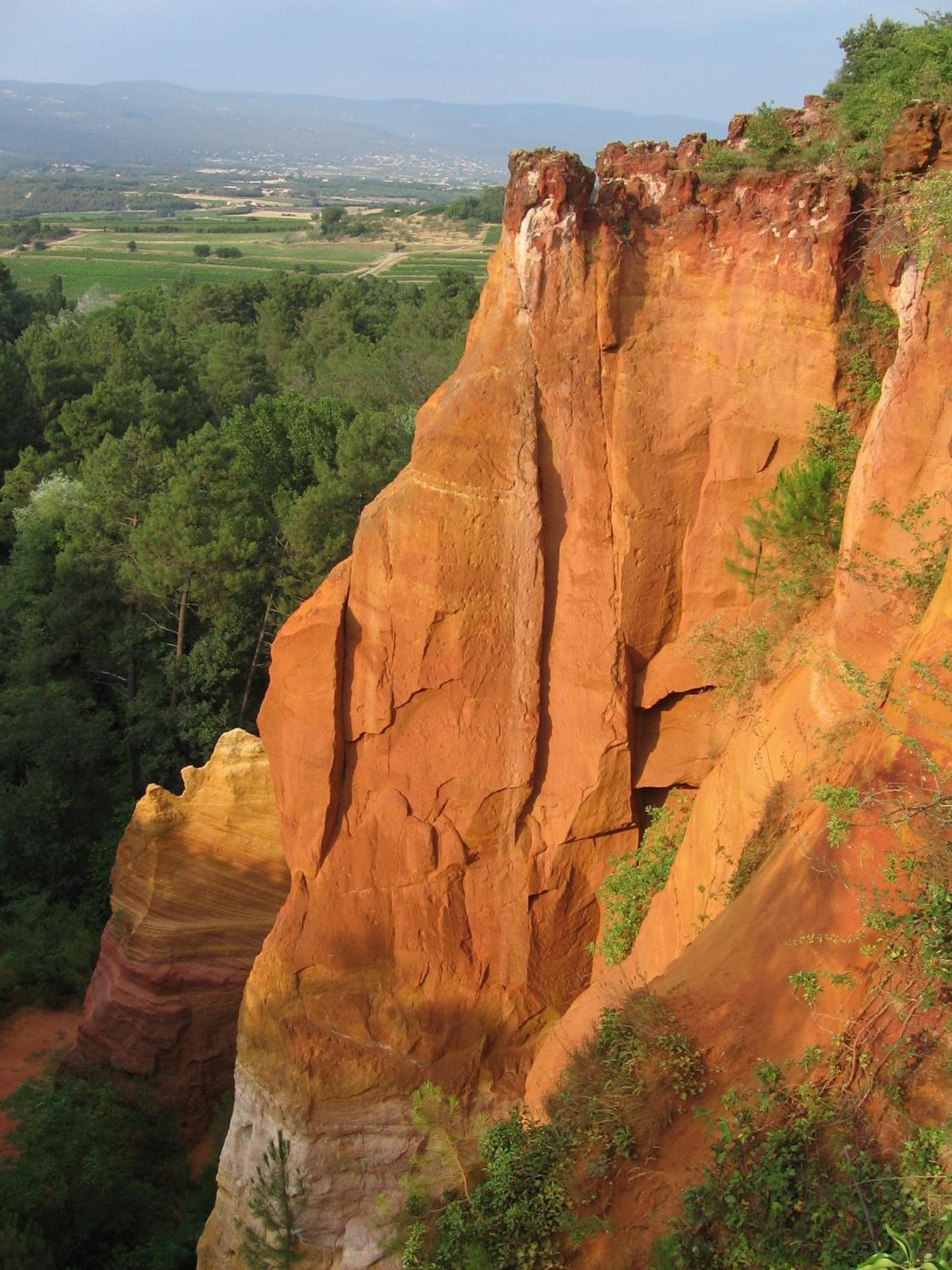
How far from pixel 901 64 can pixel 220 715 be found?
694 inches

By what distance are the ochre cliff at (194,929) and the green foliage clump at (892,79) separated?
10535 mm

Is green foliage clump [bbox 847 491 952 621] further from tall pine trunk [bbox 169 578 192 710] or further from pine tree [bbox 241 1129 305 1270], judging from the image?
tall pine trunk [bbox 169 578 192 710]

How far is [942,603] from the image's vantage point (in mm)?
7613

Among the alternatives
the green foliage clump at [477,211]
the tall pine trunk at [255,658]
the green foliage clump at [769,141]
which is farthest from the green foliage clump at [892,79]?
the green foliage clump at [477,211]

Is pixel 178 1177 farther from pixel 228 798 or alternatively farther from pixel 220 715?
pixel 220 715

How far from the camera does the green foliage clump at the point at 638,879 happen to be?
33.8 feet

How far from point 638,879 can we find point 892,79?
7850 mm

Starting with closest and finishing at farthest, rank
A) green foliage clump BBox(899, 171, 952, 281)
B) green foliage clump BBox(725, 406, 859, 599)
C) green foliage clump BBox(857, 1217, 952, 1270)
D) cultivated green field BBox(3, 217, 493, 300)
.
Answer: green foliage clump BBox(857, 1217, 952, 1270), green foliage clump BBox(899, 171, 952, 281), green foliage clump BBox(725, 406, 859, 599), cultivated green field BBox(3, 217, 493, 300)

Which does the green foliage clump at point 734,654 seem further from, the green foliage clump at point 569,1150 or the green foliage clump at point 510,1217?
the green foliage clump at point 510,1217

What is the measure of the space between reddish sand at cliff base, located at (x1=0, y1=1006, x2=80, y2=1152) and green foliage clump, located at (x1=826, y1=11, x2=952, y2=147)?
16.2 m

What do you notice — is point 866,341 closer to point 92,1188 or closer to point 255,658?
point 92,1188

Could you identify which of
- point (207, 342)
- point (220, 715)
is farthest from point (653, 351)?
point (207, 342)

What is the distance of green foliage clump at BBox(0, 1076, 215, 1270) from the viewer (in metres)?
13.4

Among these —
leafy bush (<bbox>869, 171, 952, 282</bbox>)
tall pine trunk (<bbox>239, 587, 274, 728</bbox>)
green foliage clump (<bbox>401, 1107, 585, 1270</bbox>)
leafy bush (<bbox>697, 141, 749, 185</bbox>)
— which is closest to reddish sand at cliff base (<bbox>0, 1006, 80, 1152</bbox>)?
tall pine trunk (<bbox>239, 587, 274, 728</bbox>)
